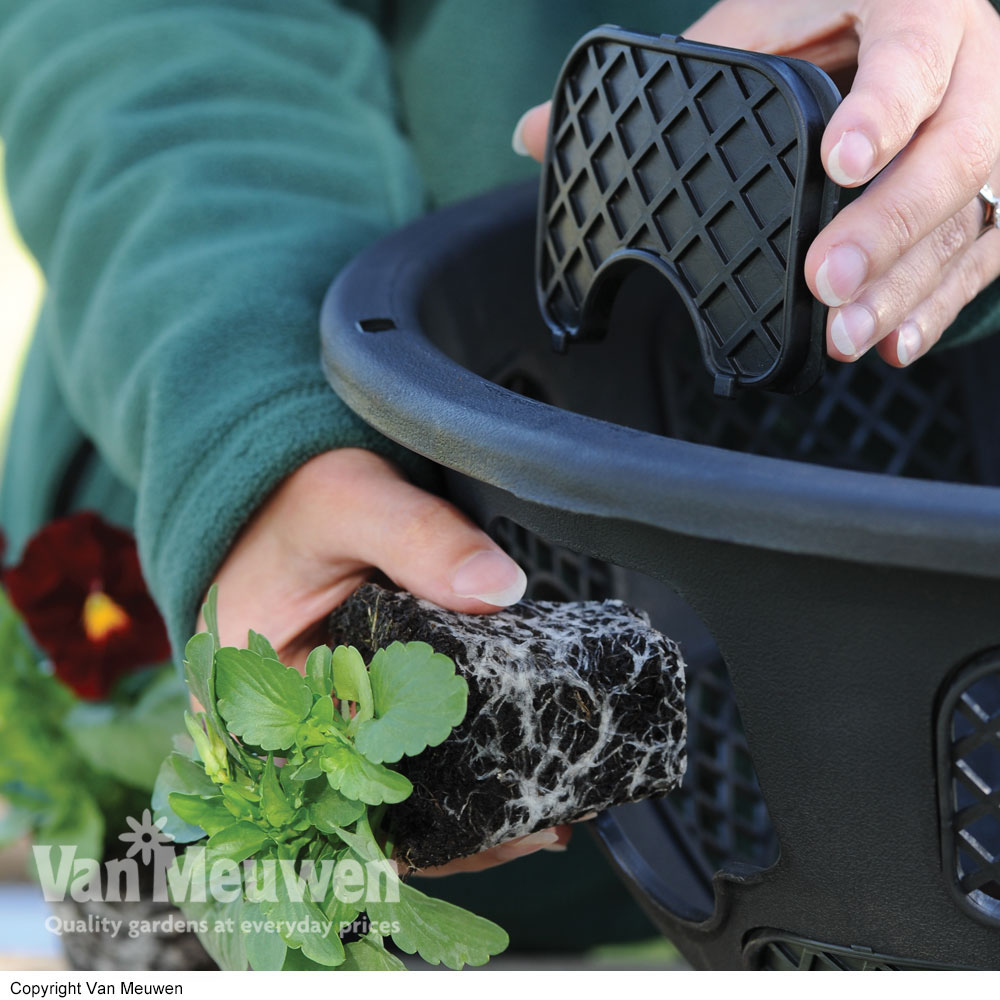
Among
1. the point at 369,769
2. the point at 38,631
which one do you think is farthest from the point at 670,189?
the point at 38,631

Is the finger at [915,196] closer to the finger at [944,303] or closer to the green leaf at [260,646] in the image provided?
the finger at [944,303]

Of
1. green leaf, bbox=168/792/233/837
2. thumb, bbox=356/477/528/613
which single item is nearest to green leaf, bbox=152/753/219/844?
green leaf, bbox=168/792/233/837

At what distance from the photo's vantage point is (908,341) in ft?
1.51

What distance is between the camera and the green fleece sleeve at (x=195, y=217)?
0.53 meters

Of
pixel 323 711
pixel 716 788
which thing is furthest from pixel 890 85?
pixel 716 788

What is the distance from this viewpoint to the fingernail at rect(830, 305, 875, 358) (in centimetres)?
41

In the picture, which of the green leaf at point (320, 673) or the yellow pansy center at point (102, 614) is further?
the yellow pansy center at point (102, 614)

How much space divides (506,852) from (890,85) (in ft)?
1.16

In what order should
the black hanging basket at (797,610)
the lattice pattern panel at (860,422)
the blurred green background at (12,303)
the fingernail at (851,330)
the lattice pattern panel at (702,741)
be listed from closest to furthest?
the black hanging basket at (797,610) < the fingernail at (851,330) < the lattice pattern panel at (702,741) < the lattice pattern panel at (860,422) < the blurred green background at (12,303)

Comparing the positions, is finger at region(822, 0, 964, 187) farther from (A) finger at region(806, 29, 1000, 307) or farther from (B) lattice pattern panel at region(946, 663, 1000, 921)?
(B) lattice pattern panel at region(946, 663, 1000, 921)

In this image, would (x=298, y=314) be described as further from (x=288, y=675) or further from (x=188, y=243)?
(x=288, y=675)

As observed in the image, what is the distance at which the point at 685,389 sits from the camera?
2.49 ft

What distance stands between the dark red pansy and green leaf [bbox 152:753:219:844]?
0.47 m

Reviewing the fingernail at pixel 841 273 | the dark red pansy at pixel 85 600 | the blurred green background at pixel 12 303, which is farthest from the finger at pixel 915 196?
the blurred green background at pixel 12 303
